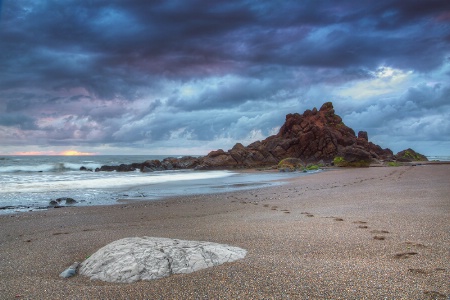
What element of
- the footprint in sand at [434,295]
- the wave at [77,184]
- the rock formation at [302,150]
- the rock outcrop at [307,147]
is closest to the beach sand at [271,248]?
the footprint in sand at [434,295]

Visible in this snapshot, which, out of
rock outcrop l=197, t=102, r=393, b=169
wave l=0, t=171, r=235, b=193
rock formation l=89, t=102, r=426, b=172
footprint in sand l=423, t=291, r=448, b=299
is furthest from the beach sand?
rock outcrop l=197, t=102, r=393, b=169

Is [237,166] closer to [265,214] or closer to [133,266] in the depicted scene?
[265,214]

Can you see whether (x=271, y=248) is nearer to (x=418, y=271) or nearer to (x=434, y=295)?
(x=418, y=271)

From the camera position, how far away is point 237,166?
147 feet

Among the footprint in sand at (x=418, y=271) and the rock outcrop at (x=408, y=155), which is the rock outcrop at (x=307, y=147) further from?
the footprint in sand at (x=418, y=271)

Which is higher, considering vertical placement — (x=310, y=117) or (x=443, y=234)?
(x=310, y=117)

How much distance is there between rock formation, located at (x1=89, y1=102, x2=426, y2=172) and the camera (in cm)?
4334

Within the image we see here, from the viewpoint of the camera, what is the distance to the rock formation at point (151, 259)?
4055 mm

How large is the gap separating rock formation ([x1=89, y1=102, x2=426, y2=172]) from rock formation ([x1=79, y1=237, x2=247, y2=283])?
3621cm

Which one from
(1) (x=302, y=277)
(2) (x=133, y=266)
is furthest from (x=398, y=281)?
(2) (x=133, y=266)

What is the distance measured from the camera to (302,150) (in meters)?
53.4

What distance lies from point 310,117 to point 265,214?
56582 mm

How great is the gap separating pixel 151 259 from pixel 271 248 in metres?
1.93

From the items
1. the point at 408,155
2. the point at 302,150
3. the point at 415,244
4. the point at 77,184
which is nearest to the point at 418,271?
the point at 415,244
